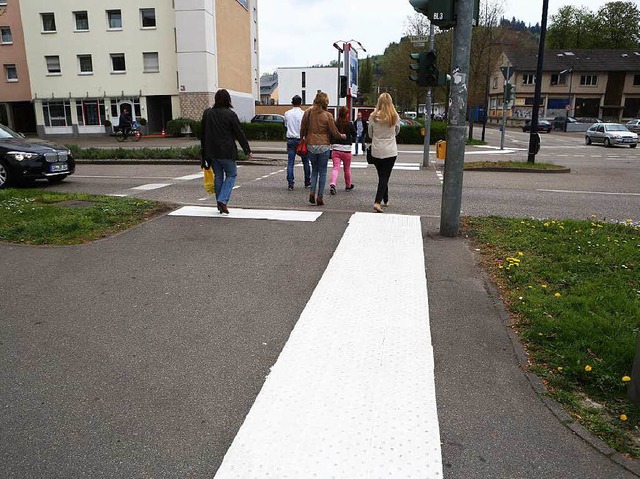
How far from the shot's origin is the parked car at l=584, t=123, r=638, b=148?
3303 centimetres

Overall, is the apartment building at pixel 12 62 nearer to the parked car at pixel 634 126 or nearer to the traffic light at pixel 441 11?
the traffic light at pixel 441 11

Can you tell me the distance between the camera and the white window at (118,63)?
3903 centimetres

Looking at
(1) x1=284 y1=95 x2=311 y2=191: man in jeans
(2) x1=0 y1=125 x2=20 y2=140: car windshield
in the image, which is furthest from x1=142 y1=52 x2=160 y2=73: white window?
(1) x1=284 y1=95 x2=311 y2=191: man in jeans

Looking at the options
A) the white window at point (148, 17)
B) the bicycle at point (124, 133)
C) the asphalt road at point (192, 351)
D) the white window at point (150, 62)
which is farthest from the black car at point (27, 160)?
the white window at point (148, 17)

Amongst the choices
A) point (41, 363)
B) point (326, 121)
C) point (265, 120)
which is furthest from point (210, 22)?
point (41, 363)

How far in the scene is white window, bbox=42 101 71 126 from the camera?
4047cm

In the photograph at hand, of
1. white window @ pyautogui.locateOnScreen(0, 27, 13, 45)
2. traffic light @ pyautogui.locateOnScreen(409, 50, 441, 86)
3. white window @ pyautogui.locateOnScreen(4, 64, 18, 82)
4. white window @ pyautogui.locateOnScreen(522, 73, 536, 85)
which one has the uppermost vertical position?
white window @ pyautogui.locateOnScreen(0, 27, 13, 45)

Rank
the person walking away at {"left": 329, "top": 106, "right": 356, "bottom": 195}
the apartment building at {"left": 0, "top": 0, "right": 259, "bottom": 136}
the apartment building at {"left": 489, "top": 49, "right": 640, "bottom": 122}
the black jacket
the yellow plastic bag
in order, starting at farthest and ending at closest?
the apartment building at {"left": 489, "top": 49, "right": 640, "bottom": 122} < the apartment building at {"left": 0, "top": 0, "right": 259, "bottom": 136} < the person walking away at {"left": 329, "top": 106, "right": 356, "bottom": 195} < the yellow plastic bag < the black jacket

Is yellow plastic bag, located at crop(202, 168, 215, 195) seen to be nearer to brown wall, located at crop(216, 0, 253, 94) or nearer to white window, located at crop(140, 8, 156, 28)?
brown wall, located at crop(216, 0, 253, 94)

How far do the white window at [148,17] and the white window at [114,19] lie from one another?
5.62ft

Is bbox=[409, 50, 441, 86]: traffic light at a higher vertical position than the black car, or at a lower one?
higher

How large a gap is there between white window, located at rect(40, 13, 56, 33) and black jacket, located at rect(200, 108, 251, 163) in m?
38.5

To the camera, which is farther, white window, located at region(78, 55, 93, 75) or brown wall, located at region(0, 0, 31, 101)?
brown wall, located at region(0, 0, 31, 101)

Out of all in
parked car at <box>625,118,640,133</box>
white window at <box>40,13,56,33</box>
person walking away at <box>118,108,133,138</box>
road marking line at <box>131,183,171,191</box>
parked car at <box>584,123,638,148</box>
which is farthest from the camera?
parked car at <box>625,118,640,133</box>
